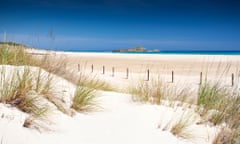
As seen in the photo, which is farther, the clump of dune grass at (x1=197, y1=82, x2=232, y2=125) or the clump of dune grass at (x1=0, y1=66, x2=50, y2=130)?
the clump of dune grass at (x1=197, y1=82, x2=232, y2=125)

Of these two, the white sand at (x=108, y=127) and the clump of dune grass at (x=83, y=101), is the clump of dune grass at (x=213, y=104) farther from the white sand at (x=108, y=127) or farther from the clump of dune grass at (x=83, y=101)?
the clump of dune grass at (x=83, y=101)

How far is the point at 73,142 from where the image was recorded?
269cm

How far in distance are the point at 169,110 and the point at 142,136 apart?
104 centimetres

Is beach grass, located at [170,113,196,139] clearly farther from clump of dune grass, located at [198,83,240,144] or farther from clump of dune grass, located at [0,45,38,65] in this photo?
clump of dune grass, located at [0,45,38,65]

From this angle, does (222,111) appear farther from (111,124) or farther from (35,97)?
(35,97)

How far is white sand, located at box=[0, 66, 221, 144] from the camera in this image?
2445 millimetres

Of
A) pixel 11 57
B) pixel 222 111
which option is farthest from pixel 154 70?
pixel 222 111

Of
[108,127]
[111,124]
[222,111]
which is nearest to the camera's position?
[108,127]

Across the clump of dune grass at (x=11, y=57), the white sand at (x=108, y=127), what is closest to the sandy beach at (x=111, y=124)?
the white sand at (x=108, y=127)

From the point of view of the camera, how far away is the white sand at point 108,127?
2445mm

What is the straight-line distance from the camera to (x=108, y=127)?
3273 mm

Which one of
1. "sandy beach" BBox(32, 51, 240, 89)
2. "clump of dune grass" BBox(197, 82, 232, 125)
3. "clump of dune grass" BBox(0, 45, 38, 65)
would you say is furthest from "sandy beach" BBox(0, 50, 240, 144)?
"clump of dune grass" BBox(0, 45, 38, 65)

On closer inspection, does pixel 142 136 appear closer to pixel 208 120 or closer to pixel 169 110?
pixel 169 110

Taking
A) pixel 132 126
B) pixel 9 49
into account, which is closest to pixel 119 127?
pixel 132 126
